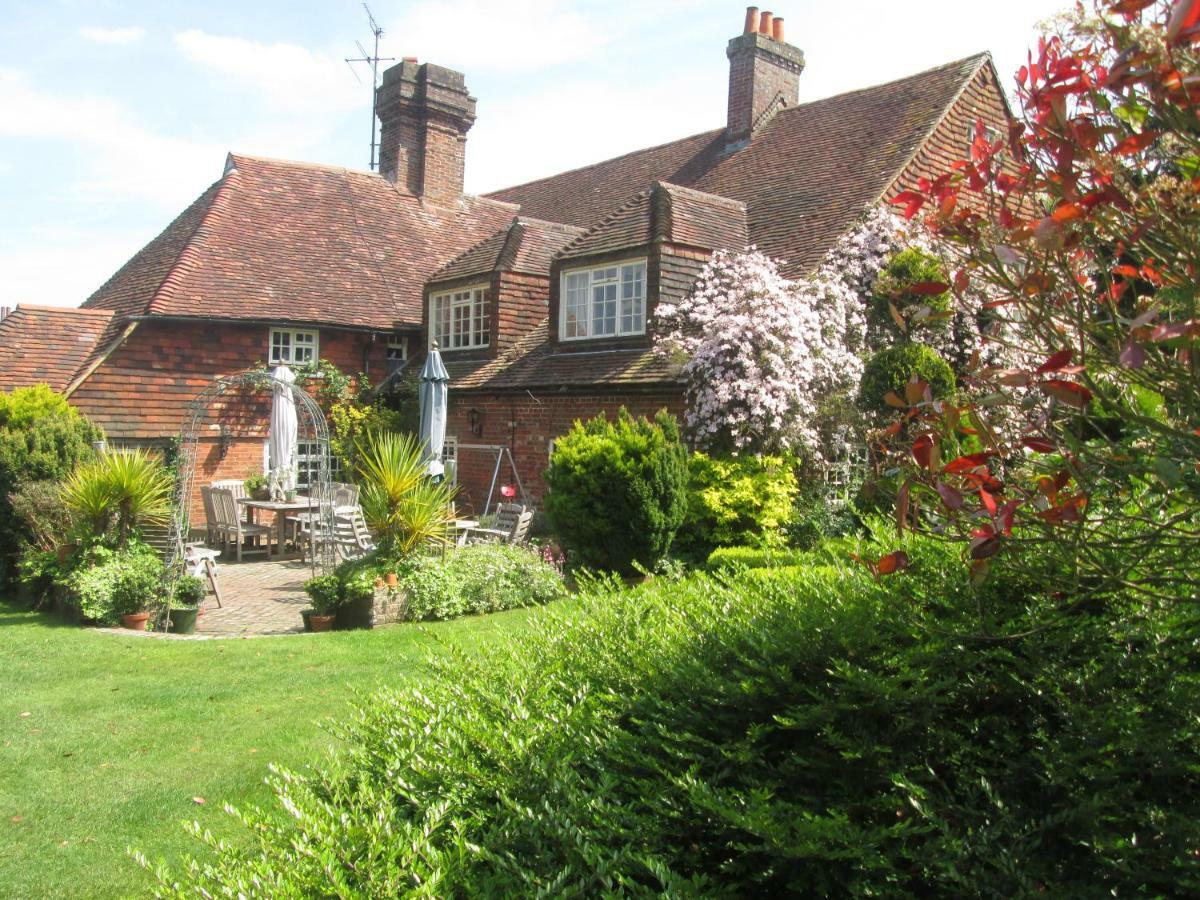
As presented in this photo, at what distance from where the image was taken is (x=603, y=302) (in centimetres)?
1831

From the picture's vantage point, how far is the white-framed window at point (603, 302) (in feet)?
57.6

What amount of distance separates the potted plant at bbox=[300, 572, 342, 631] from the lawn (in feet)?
1.82

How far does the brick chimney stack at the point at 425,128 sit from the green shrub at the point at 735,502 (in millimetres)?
15889

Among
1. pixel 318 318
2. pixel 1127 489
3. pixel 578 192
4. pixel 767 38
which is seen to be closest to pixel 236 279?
pixel 318 318

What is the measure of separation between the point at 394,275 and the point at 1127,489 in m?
22.5

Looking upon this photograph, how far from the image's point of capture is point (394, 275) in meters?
24.0

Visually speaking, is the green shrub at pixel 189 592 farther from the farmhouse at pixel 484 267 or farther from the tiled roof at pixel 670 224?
the tiled roof at pixel 670 224

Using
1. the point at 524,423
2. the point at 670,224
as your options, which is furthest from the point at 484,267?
the point at 670,224

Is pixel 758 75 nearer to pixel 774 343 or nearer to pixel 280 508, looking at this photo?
pixel 774 343

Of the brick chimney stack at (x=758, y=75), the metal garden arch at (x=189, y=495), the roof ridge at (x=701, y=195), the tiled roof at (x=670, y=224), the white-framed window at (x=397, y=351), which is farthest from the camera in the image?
the white-framed window at (x=397, y=351)

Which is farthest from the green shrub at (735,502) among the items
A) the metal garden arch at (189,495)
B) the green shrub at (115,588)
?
the green shrub at (115,588)

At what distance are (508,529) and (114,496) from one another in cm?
584

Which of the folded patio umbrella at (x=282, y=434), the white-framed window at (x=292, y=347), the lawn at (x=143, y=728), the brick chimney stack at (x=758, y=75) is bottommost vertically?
the lawn at (x=143, y=728)

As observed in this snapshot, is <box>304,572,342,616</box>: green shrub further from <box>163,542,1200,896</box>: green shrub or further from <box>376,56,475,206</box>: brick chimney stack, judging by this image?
<box>376,56,475,206</box>: brick chimney stack
